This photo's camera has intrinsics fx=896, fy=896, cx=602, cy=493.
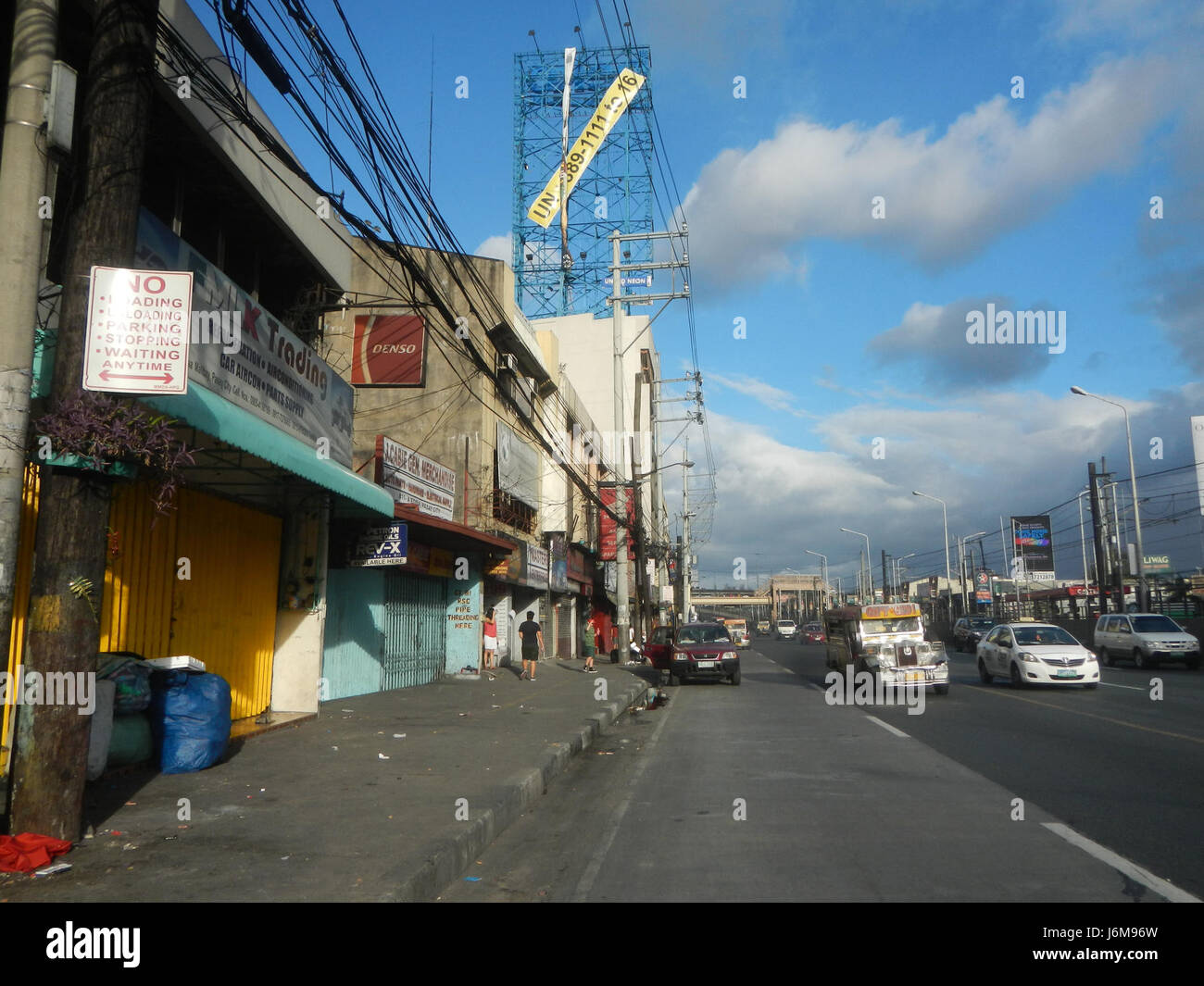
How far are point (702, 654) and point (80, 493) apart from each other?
18892mm

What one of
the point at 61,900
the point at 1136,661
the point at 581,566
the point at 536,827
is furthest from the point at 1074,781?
the point at 581,566

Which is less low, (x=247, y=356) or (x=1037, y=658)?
(x=247, y=356)

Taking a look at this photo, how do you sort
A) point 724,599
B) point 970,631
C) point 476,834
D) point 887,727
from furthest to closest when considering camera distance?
point 724,599 < point 970,631 < point 887,727 < point 476,834

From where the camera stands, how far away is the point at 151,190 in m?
10.1

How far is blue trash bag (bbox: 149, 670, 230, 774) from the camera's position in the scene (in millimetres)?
8383

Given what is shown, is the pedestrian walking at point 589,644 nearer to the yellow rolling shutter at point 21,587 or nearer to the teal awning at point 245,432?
the teal awning at point 245,432

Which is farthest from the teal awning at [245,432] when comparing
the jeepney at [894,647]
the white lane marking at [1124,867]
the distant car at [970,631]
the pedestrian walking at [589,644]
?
the distant car at [970,631]

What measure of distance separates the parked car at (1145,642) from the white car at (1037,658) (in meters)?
8.63

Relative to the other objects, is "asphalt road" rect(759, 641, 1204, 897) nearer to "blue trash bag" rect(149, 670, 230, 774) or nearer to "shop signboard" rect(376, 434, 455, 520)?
"blue trash bag" rect(149, 670, 230, 774)

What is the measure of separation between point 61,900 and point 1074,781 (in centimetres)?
866

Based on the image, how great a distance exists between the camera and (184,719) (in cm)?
844

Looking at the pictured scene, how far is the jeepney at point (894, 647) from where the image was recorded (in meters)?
18.9

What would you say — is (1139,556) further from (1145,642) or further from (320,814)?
(320,814)

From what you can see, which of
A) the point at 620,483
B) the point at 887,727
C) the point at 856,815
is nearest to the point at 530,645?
the point at 620,483
